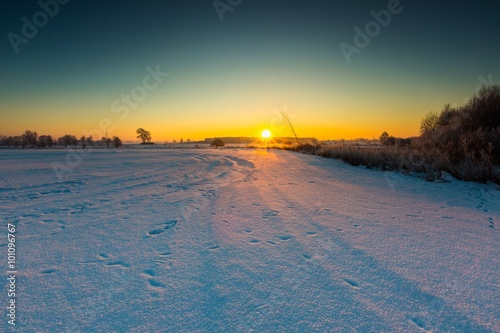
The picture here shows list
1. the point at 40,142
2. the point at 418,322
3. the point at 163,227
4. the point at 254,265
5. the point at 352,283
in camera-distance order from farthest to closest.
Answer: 1. the point at 40,142
2. the point at 163,227
3. the point at 254,265
4. the point at 352,283
5. the point at 418,322

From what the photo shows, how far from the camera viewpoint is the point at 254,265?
2.42 meters

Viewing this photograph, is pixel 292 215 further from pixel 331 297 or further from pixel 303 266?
pixel 331 297

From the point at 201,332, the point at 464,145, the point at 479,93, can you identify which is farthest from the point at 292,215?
the point at 479,93

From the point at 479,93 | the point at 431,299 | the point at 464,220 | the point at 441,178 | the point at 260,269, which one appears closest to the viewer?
the point at 431,299

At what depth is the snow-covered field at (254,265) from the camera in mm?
1682

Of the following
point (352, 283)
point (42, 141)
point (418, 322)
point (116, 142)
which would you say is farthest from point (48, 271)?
point (42, 141)

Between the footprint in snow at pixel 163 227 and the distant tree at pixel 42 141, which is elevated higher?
the distant tree at pixel 42 141

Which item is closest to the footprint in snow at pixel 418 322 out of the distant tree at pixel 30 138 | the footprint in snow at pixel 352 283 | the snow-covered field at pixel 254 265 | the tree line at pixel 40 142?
the snow-covered field at pixel 254 265

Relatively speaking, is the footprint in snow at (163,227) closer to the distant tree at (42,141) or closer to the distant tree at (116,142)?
the distant tree at (116,142)

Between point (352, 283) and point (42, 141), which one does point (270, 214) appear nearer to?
point (352, 283)

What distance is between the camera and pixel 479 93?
1148cm

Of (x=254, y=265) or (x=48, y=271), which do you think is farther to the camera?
(x=254, y=265)

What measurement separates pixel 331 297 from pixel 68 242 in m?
3.16

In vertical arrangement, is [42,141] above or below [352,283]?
above
